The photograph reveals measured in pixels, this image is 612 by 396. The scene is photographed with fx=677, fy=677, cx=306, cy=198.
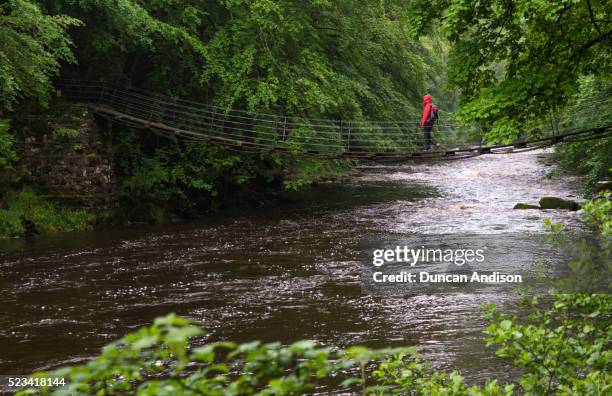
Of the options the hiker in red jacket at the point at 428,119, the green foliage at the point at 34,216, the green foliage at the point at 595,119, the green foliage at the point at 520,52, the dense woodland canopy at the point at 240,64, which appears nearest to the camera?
the green foliage at the point at 520,52

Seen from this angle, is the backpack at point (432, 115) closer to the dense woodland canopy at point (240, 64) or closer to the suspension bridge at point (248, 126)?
the suspension bridge at point (248, 126)

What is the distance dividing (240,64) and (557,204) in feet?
28.8

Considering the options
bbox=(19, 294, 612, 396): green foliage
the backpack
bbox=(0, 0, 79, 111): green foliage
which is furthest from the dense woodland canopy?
bbox=(19, 294, 612, 396): green foliage

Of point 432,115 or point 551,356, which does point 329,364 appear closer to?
point 551,356

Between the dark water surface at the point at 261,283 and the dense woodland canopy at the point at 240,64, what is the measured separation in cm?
160

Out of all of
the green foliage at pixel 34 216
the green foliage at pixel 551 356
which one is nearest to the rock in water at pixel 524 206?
the green foliage at pixel 34 216

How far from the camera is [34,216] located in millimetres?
15883

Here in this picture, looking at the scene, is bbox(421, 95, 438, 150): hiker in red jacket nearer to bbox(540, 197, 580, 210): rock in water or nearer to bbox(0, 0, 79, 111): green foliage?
bbox(540, 197, 580, 210): rock in water

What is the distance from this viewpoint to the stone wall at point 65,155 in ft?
55.1

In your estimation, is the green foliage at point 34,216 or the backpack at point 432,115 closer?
the green foliage at point 34,216

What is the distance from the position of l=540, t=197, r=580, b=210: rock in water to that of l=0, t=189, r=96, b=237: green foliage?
11.3 m

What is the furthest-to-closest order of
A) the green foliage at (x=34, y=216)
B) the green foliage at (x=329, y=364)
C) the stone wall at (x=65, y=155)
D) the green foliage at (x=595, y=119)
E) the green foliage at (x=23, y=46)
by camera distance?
1. the stone wall at (x=65, y=155)
2. the green foliage at (x=34, y=216)
3. the green foliage at (x=595, y=119)
4. the green foliage at (x=23, y=46)
5. the green foliage at (x=329, y=364)

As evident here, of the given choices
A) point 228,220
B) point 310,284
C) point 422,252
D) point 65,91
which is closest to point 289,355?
point 310,284

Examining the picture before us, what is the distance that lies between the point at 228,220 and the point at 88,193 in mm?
3590
